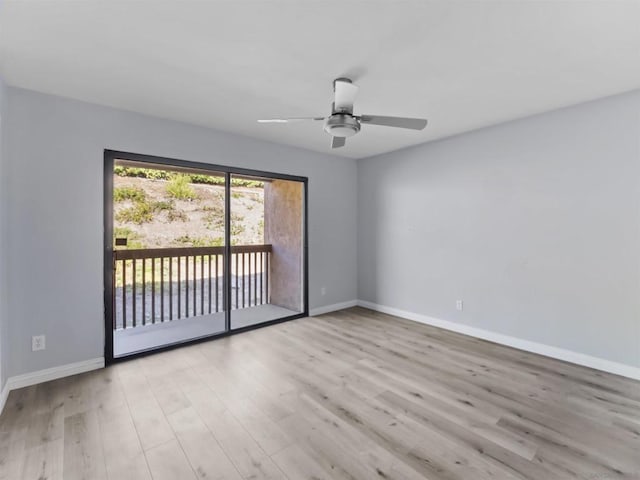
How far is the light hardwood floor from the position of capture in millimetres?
1594

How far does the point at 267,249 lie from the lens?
16.5 ft

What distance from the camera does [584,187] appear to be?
9.07ft

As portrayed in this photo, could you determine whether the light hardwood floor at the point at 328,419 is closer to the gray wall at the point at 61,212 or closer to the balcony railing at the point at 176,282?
the gray wall at the point at 61,212

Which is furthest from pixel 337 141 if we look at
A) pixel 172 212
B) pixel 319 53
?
pixel 172 212

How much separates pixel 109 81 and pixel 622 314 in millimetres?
4681

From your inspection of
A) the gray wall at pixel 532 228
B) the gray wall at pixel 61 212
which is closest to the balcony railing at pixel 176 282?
the gray wall at pixel 61 212

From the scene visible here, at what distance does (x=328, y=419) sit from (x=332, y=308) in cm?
268

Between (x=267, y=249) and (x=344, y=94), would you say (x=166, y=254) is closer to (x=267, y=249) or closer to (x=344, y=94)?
(x=267, y=249)

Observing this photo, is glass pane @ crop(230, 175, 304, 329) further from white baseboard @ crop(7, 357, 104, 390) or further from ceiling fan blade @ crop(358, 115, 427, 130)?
ceiling fan blade @ crop(358, 115, 427, 130)

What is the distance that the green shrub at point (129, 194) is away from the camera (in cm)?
341

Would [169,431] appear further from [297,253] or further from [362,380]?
[297,253]

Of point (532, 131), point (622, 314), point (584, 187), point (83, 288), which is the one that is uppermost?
point (532, 131)

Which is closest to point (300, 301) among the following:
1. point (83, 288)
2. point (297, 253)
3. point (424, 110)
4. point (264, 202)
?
point (297, 253)

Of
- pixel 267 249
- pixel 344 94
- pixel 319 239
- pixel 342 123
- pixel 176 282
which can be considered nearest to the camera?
pixel 344 94
